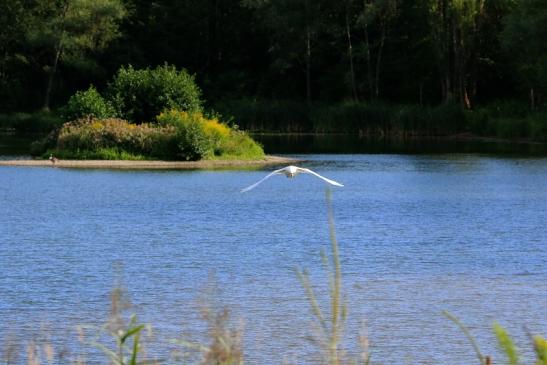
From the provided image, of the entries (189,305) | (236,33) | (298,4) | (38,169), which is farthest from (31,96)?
(189,305)

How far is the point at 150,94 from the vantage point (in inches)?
2141

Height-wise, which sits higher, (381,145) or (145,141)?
(145,141)

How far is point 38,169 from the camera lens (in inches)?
1752

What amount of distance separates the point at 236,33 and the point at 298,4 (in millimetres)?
10167

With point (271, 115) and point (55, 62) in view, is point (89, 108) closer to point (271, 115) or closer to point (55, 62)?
point (271, 115)

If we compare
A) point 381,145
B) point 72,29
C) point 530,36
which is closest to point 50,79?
point 72,29

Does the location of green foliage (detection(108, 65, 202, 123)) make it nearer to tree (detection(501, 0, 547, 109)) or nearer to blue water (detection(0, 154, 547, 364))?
blue water (detection(0, 154, 547, 364))

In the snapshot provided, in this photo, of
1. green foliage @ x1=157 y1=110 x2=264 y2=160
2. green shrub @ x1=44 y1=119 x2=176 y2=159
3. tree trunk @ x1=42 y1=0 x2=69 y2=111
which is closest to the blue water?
green shrub @ x1=44 y1=119 x2=176 y2=159

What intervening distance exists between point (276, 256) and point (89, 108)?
106ft

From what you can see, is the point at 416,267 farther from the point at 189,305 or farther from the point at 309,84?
the point at 309,84

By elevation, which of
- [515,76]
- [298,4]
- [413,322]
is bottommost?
[413,322]

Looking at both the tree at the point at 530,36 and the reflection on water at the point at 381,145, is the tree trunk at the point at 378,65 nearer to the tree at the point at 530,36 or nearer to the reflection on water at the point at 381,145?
the reflection on water at the point at 381,145

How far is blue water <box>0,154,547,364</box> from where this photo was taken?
14.5 m

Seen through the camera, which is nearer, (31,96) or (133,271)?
(133,271)
